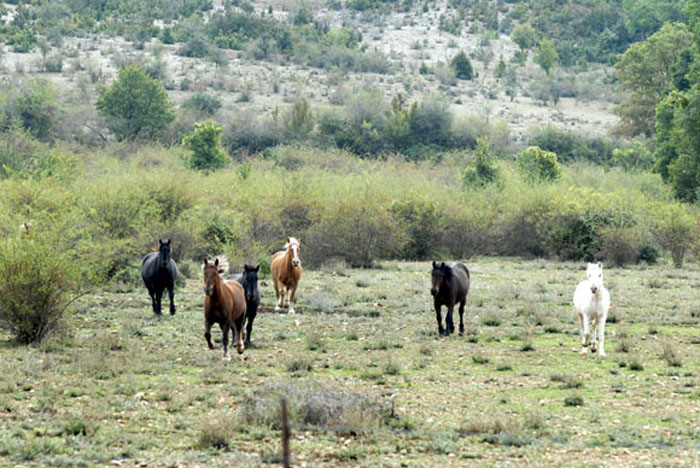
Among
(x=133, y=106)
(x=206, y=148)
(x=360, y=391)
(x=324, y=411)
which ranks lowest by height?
(x=360, y=391)

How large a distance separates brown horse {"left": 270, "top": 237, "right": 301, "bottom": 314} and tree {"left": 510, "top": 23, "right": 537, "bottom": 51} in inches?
3966

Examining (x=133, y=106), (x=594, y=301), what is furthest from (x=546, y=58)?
(x=594, y=301)

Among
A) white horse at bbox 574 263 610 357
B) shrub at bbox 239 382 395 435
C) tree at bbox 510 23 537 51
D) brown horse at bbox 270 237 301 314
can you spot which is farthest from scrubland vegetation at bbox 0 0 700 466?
tree at bbox 510 23 537 51

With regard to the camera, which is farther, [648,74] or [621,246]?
[648,74]

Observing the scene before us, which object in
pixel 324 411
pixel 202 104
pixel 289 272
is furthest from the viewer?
pixel 202 104

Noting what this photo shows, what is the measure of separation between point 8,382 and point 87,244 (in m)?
5.48

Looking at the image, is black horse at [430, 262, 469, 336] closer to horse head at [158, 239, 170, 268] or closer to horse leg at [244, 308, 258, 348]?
horse leg at [244, 308, 258, 348]

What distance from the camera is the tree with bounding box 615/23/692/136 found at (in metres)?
69.5

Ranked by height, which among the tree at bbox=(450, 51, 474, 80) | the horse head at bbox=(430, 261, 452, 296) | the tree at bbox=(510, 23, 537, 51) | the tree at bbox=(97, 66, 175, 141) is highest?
the tree at bbox=(510, 23, 537, 51)

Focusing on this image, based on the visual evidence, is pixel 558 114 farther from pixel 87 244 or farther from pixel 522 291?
pixel 87 244

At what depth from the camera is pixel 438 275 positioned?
57.9ft

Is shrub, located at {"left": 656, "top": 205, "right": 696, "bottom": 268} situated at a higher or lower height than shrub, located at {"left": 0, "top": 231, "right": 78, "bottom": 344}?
lower

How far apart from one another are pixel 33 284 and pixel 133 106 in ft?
179

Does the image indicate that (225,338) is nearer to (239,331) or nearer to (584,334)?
(239,331)
